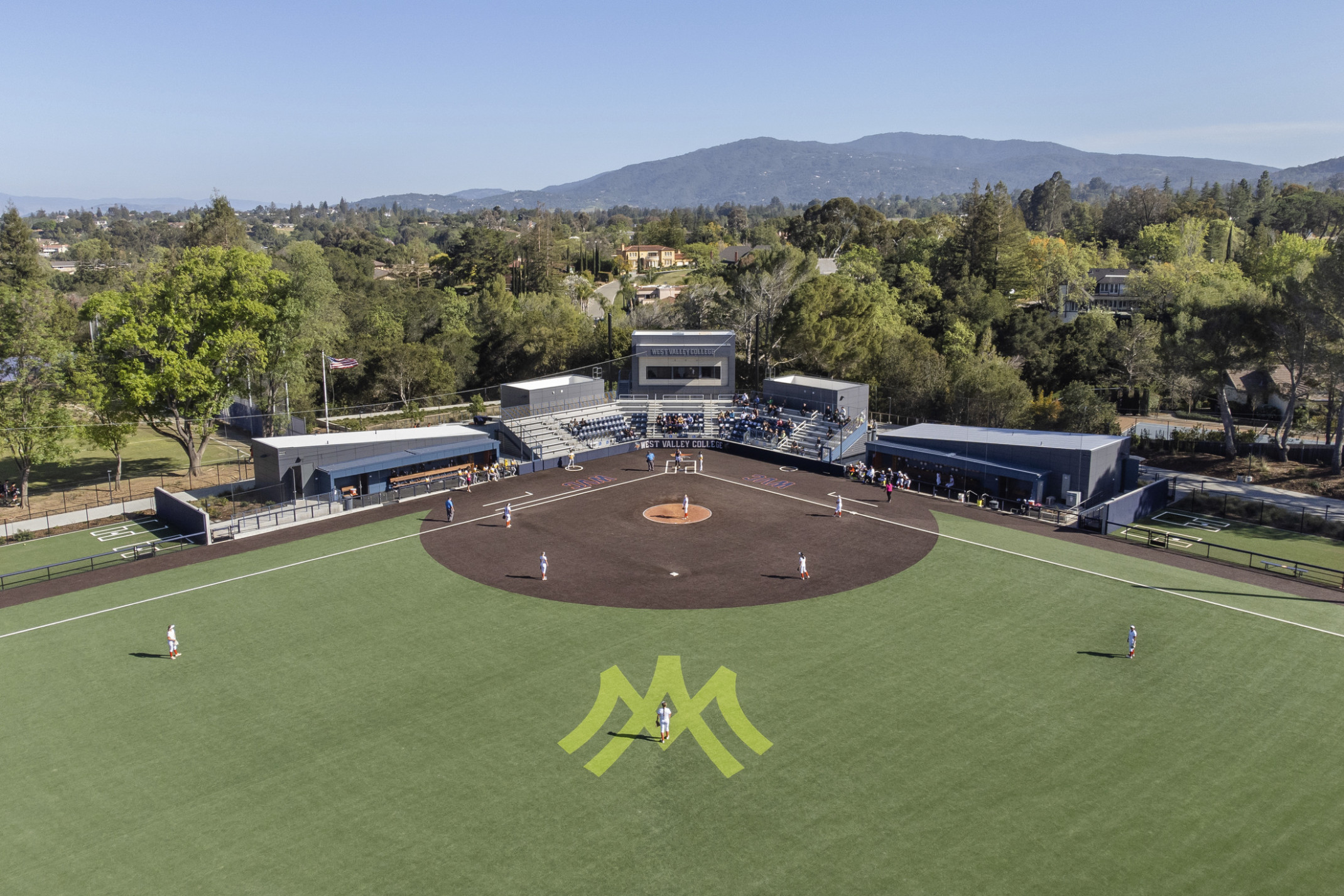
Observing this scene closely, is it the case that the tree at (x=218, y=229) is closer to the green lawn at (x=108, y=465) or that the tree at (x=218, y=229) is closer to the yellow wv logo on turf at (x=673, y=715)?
the green lawn at (x=108, y=465)

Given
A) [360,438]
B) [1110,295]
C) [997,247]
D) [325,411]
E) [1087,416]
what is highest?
[997,247]

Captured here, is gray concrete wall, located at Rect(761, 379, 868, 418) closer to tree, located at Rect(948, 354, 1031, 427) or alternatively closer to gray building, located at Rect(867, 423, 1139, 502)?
gray building, located at Rect(867, 423, 1139, 502)

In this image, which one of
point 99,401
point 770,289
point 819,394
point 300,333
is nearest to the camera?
point 99,401

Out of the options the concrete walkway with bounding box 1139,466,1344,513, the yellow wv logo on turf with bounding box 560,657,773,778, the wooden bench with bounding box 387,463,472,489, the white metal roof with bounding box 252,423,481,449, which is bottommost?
the yellow wv logo on turf with bounding box 560,657,773,778

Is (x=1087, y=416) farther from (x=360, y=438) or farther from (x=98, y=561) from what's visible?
(x=98, y=561)

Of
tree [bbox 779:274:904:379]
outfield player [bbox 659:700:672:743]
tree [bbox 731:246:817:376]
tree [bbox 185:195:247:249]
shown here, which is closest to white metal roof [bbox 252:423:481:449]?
outfield player [bbox 659:700:672:743]

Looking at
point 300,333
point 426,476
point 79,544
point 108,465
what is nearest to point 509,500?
point 426,476

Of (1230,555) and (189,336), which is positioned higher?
(189,336)
